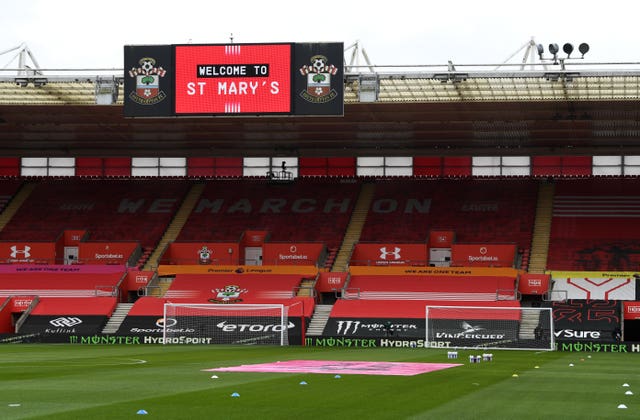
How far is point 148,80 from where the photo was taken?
4575cm

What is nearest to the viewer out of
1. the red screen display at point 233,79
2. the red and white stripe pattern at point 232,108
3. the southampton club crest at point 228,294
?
the red screen display at point 233,79

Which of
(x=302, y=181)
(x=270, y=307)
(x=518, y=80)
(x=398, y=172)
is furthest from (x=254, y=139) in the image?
(x=518, y=80)

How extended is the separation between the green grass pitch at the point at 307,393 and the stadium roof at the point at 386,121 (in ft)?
72.0

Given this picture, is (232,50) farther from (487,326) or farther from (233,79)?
(487,326)

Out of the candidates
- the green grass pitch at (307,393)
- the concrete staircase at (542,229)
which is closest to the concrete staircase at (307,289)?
the concrete staircase at (542,229)

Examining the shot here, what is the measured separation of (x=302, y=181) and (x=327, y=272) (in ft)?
43.5

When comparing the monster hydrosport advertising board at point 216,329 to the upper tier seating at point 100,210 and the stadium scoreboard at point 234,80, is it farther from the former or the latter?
the upper tier seating at point 100,210

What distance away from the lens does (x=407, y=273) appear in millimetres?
56188

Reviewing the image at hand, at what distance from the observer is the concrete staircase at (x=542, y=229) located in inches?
2228

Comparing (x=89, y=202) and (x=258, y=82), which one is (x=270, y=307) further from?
(x=89, y=202)

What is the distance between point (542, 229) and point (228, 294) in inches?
776

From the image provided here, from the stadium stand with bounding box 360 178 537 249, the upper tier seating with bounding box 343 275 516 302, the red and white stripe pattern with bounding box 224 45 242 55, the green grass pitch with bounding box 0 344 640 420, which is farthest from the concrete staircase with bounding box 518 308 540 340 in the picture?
the green grass pitch with bounding box 0 344 640 420

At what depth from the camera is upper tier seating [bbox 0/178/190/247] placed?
2488 inches

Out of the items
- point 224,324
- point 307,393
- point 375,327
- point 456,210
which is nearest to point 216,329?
point 224,324
